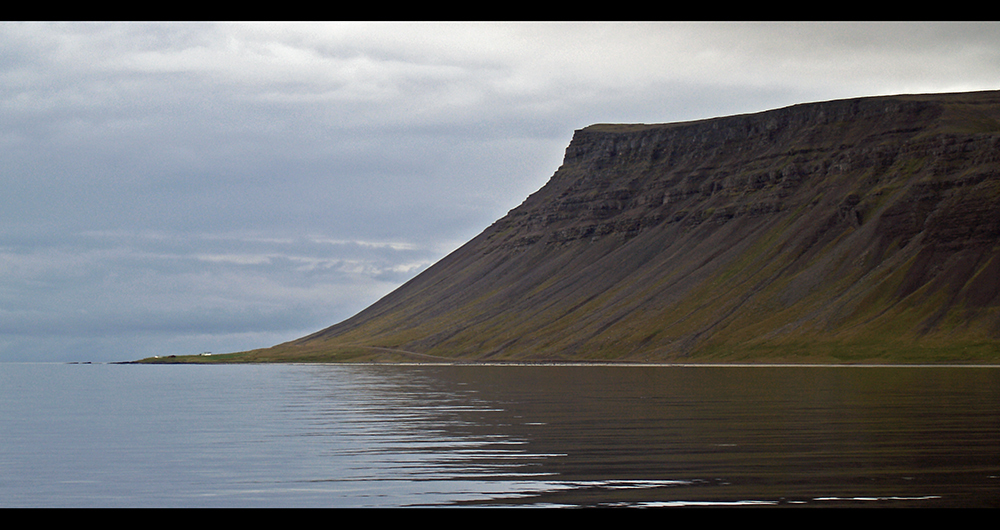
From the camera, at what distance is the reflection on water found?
895 inches

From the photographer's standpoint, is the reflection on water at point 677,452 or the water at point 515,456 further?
the water at point 515,456

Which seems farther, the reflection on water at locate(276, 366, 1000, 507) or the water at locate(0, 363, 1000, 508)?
the water at locate(0, 363, 1000, 508)

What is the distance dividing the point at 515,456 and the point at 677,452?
5393 millimetres

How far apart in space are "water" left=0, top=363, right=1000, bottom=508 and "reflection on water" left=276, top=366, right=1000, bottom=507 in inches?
3.0

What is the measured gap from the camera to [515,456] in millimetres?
31828

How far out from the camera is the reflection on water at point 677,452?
→ 2273 centimetres

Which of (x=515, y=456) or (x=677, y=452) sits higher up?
(x=515, y=456)

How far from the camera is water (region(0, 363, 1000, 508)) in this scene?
2294 centimetres

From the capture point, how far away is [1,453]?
35031mm

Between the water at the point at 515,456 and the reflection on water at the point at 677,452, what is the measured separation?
0.08m
